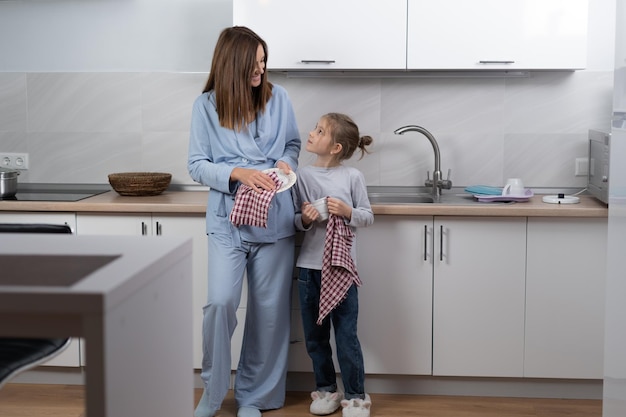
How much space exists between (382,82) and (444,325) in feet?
3.51

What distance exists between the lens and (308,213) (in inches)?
129

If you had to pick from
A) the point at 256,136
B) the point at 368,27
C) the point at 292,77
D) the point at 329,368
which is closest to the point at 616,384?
the point at 329,368

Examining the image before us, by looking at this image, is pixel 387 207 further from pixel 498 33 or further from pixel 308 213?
pixel 498 33

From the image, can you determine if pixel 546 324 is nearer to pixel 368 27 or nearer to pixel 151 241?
pixel 368 27

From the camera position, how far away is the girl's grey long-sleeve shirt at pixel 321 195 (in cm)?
335

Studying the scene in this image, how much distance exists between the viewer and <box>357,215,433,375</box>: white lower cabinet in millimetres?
3506

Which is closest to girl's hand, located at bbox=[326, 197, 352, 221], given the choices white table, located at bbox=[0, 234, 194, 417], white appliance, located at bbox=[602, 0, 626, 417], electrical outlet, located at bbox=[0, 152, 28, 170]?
white appliance, located at bbox=[602, 0, 626, 417]

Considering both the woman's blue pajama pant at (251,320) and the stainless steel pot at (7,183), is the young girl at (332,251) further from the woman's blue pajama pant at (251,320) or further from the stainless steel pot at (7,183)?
the stainless steel pot at (7,183)

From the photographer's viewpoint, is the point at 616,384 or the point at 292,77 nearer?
the point at 616,384

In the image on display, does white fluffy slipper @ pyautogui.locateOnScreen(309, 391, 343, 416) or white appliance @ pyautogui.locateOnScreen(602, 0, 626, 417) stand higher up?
white appliance @ pyautogui.locateOnScreen(602, 0, 626, 417)

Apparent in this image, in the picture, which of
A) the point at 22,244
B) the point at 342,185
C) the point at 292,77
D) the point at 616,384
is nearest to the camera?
the point at 22,244

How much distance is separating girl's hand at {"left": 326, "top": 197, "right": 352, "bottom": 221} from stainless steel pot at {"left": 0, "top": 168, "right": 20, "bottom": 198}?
1.29m

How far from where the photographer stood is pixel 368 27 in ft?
11.7

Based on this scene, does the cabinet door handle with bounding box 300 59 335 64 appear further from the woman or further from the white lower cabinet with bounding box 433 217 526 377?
the white lower cabinet with bounding box 433 217 526 377
